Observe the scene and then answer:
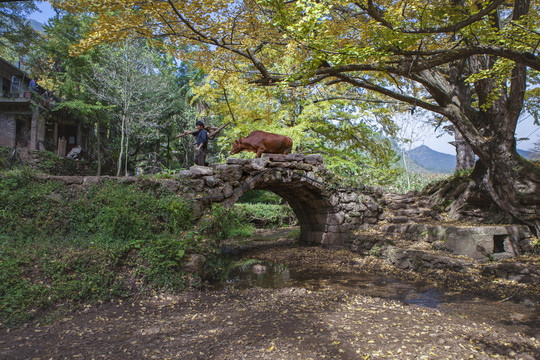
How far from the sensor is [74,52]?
740cm

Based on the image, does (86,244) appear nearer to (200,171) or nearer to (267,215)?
(200,171)

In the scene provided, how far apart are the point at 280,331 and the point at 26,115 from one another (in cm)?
2268

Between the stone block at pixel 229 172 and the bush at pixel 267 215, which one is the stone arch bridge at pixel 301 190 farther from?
the bush at pixel 267 215

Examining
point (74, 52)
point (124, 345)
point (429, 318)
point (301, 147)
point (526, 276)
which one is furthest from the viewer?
point (301, 147)

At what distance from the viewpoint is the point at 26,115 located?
19578mm

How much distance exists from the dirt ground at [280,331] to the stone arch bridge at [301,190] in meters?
3.24

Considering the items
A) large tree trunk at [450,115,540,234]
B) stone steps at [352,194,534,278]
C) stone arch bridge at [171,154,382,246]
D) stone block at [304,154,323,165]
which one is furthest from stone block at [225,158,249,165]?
large tree trunk at [450,115,540,234]

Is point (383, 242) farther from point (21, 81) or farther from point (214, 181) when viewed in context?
point (21, 81)

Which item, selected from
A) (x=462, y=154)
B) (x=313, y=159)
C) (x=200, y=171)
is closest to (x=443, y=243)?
(x=313, y=159)

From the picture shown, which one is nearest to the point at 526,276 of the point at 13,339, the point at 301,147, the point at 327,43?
the point at 327,43

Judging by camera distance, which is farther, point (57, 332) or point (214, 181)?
point (214, 181)

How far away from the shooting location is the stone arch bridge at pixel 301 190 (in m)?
8.12

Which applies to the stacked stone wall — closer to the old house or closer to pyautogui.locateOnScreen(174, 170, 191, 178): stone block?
pyautogui.locateOnScreen(174, 170, 191, 178): stone block

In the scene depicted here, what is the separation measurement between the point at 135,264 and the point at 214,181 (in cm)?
325
